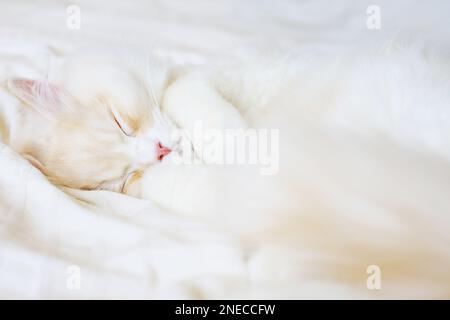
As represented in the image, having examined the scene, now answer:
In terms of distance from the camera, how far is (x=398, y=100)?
95 cm

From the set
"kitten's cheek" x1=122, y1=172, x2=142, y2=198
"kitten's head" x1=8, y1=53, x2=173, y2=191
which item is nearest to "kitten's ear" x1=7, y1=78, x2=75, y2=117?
"kitten's head" x1=8, y1=53, x2=173, y2=191

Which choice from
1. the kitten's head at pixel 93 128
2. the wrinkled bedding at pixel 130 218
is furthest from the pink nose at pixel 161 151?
the wrinkled bedding at pixel 130 218

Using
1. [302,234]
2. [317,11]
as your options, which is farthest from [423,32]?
[302,234]

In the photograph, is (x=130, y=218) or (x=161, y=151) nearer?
(x=130, y=218)

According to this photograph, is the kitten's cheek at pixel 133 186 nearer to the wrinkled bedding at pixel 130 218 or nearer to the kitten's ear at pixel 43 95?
the wrinkled bedding at pixel 130 218

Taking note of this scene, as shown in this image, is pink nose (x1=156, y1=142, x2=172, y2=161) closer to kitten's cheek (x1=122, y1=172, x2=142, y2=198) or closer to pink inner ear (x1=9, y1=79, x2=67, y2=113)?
kitten's cheek (x1=122, y1=172, x2=142, y2=198)

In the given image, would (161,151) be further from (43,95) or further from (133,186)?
(43,95)

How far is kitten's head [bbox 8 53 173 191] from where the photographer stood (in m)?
0.87

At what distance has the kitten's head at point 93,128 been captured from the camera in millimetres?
871

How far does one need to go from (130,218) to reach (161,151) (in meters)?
0.16

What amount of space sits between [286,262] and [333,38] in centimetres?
71

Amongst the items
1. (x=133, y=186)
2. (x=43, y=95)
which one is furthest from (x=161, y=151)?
(x=43, y=95)

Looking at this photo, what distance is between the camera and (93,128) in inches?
35.1
